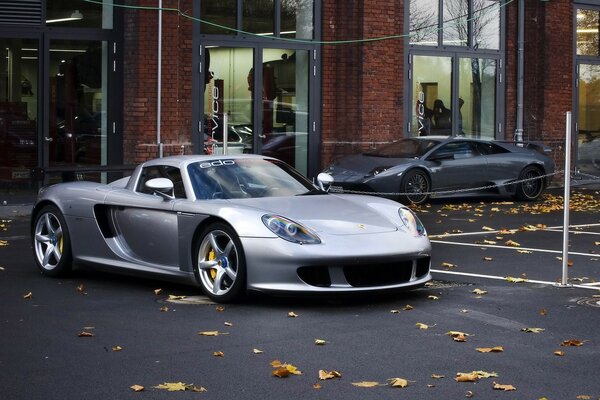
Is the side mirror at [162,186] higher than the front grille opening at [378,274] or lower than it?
higher

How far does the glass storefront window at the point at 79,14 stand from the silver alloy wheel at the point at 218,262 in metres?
12.0

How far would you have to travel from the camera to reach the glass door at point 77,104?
67.1 ft

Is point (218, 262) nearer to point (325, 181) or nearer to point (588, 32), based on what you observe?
point (325, 181)

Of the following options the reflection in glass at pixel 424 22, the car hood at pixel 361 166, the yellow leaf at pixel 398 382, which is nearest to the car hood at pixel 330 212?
the yellow leaf at pixel 398 382

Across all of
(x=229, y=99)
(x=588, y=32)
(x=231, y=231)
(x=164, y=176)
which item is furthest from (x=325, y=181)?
(x=588, y=32)

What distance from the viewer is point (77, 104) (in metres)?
20.6

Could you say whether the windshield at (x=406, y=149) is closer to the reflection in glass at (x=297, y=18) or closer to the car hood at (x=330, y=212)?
the reflection in glass at (x=297, y=18)

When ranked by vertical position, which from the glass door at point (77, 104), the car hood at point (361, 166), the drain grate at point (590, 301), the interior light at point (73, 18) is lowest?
the drain grate at point (590, 301)

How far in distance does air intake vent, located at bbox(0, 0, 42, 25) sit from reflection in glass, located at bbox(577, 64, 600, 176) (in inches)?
526

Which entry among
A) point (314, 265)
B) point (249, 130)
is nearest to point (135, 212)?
point (314, 265)

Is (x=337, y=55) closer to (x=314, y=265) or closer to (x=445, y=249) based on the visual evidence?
(x=445, y=249)

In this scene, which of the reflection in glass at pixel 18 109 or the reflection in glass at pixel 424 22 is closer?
the reflection in glass at pixel 18 109

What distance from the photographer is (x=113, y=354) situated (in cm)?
720

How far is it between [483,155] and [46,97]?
7871 mm
